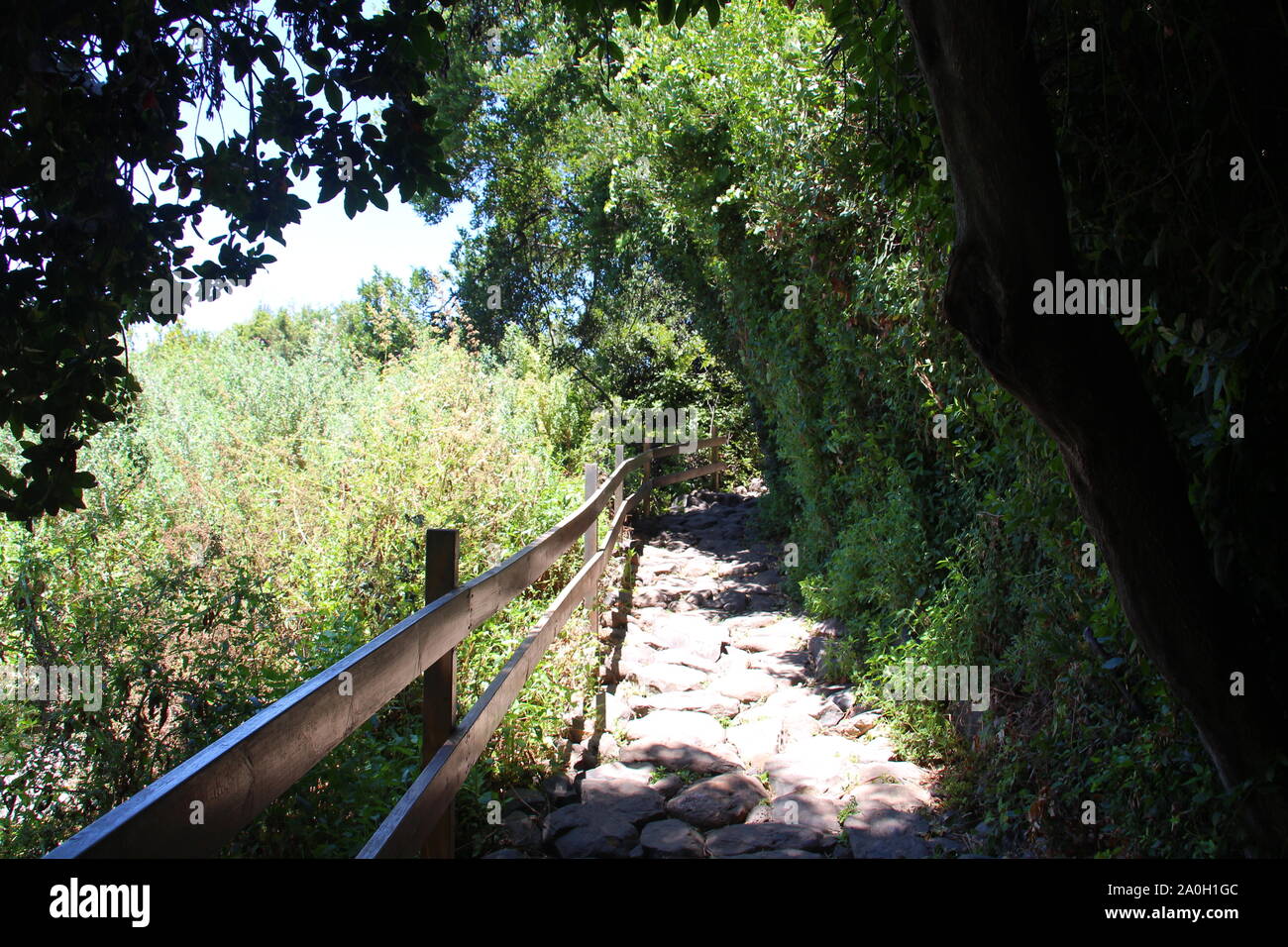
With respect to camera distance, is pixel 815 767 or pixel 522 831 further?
pixel 815 767

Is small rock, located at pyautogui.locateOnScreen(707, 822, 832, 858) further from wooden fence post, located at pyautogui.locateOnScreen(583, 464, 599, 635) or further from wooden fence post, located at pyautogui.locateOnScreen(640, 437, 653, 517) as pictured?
wooden fence post, located at pyautogui.locateOnScreen(640, 437, 653, 517)

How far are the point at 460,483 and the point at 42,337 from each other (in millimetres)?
3418

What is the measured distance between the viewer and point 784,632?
799 cm

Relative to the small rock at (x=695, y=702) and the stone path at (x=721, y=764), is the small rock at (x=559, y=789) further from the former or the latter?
the small rock at (x=695, y=702)

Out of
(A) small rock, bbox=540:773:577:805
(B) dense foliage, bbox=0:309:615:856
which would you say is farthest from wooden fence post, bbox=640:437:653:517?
(A) small rock, bbox=540:773:577:805

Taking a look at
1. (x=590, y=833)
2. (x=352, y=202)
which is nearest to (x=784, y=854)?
(x=590, y=833)

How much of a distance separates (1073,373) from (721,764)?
3.29 m

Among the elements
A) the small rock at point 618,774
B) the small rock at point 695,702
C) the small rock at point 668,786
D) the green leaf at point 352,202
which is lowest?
the small rock at point 668,786

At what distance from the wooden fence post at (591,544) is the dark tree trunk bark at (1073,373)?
4.55 meters

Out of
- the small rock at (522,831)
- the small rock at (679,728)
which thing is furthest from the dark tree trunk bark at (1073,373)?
the small rock at (679,728)

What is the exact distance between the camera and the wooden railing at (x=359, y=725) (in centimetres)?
145

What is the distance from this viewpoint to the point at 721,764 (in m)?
5.02

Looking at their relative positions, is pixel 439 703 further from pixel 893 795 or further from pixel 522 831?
pixel 893 795
